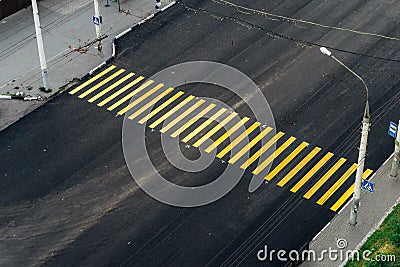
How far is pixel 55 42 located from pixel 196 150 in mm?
14870

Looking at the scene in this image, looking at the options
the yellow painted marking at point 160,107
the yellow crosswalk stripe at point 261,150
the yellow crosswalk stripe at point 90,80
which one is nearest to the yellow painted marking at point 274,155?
the yellow crosswalk stripe at point 261,150

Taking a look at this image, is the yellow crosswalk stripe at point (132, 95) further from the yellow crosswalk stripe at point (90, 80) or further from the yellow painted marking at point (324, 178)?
the yellow painted marking at point (324, 178)

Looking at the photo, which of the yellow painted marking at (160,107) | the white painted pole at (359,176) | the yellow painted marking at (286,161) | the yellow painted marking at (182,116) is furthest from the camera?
the yellow painted marking at (160,107)

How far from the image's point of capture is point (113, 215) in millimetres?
38188

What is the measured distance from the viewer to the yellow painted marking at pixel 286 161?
3987cm

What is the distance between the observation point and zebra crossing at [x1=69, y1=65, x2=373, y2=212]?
3950 centimetres

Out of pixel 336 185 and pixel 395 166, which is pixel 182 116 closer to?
pixel 336 185

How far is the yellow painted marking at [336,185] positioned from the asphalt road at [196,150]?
14.7 inches

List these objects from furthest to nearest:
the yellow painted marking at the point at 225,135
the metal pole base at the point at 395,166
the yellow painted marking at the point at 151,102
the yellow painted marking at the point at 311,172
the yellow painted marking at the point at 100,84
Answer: the yellow painted marking at the point at 100,84
the yellow painted marking at the point at 151,102
the yellow painted marking at the point at 225,135
the yellow painted marking at the point at 311,172
the metal pole base at the point at 395,166

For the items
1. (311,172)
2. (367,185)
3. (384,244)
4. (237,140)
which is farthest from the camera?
(237,140)

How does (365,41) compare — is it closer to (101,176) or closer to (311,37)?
(311,37)

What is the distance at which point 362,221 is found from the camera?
37.2 m

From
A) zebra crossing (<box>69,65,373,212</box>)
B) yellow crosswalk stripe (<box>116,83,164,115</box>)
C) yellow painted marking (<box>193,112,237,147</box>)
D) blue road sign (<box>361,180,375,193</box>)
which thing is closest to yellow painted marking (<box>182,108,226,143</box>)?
zebra crossing (<box>69,65,373,212</box>)

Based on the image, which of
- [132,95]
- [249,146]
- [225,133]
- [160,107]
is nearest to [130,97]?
[132,95]
